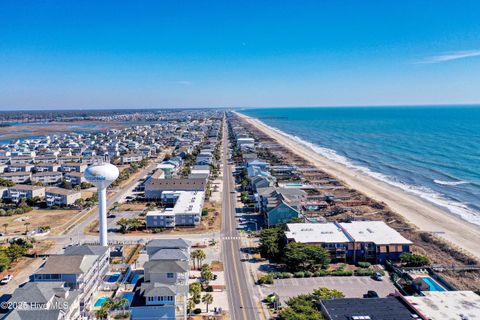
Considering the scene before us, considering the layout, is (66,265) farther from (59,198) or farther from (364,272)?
(59,198)

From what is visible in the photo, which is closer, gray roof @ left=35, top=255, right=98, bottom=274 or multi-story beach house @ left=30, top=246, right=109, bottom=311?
multi-story beach house @ left=30, top=246, right=109, bottom=311

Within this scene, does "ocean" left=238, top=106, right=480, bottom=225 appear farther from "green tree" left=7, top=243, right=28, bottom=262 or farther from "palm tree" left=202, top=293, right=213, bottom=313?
"green tree" left=7, top=243, right=28, bottom=262

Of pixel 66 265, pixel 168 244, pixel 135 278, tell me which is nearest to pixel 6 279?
pixel 66 265

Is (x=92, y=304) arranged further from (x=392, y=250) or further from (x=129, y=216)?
(x=392, y=250)

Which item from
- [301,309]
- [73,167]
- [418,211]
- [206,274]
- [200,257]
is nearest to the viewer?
[301,309]

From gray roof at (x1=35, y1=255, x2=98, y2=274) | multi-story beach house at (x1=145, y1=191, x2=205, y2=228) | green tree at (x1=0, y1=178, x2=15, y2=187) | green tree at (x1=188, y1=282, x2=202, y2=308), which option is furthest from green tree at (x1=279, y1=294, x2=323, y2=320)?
green tree at (x1=0, y1=178, x2=15, y2=187)

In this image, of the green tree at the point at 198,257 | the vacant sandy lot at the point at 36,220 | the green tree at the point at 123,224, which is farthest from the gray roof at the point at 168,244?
the vacant sandy lot at the point at 36,220

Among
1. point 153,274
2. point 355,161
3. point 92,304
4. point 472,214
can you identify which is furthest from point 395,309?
point 355,161
